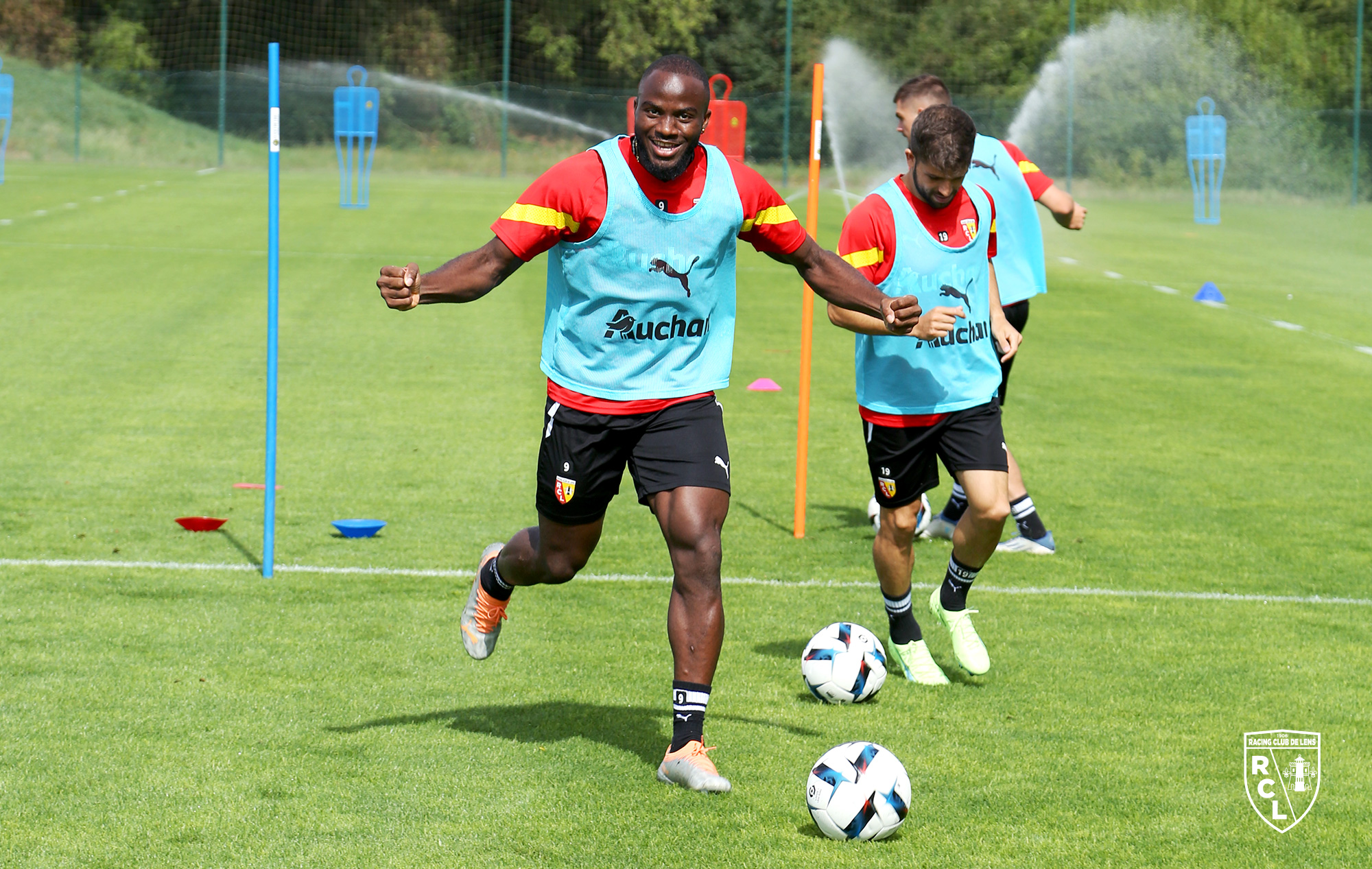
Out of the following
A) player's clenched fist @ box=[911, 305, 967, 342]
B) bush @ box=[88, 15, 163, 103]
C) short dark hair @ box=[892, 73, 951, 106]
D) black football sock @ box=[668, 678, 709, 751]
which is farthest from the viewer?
bush @ box=[88, 15, 163, 103]

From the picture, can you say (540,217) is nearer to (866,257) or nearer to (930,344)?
(866,257)

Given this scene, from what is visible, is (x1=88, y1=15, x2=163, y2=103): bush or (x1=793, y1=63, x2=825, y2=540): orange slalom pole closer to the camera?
(x1=793, y1=63, x2=825, y2=540): orange slalom pole

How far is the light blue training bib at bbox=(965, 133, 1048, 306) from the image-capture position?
305 inches

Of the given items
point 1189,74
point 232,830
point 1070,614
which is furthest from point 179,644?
point 1189,74

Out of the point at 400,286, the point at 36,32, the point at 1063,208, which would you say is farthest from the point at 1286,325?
the point at 36,32

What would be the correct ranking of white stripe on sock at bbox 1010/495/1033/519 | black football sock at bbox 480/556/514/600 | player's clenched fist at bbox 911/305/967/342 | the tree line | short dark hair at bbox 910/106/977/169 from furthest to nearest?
the tree line, white stripe on sock at bbox 1010/495/1033/519, short dark hair at bbox 910/106/977/169, black football sock at bbox 480/556/514/600, player's clenched fist at bbox 911/305/967/342

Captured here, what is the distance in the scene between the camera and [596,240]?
4914 mm

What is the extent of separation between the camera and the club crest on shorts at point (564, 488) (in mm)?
5160

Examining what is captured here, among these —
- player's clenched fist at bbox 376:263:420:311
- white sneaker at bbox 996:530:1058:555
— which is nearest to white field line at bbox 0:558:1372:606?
white sneaker at bbox 996:530:1058:555

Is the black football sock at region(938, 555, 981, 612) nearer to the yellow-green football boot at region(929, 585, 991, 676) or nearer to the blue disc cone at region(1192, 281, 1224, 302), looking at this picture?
the yellow-green football boot at region(929, 585, 991, 676)

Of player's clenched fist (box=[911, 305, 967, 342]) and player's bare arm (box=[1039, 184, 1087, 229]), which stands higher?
player's bare arm (box=[1039, 184, 1087, 229])

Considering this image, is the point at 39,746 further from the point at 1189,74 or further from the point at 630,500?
the point at 1189,74

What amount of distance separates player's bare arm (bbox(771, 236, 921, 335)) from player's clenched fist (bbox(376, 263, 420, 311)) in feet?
3.80

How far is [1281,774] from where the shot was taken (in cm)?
512
